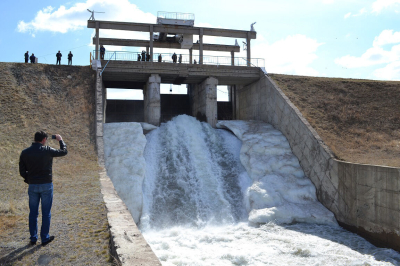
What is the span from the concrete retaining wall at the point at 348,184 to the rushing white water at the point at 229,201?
429 mm

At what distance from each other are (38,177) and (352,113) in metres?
16.7

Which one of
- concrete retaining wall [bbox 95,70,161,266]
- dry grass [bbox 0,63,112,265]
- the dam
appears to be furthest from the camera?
the dam

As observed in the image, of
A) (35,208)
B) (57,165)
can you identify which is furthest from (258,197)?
(35,208)

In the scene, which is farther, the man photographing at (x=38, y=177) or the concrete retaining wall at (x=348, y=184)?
the concrete retaining wall at (x=348, y=184)

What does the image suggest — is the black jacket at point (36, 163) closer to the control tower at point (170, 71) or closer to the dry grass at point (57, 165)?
the dry grass at point (57, 165)

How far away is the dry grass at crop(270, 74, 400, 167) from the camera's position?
45.5 ft

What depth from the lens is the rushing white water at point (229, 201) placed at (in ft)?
31.9

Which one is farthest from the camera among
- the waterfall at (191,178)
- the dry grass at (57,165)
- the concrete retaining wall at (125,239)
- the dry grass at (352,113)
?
the dry grass at (352,113)

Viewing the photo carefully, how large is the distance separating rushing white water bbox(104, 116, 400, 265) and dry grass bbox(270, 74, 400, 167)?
85.2 inches

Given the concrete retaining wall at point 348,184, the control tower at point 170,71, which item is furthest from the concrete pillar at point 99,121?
the concrete retaining wall at point 348,184

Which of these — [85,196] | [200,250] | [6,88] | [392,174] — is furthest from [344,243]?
[6,88]

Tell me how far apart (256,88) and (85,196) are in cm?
1703

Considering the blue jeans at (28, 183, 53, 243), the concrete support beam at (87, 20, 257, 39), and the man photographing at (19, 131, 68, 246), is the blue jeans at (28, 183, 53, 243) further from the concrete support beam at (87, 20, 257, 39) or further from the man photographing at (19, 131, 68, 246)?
the concrete support beam at (87, 20, 257, 39)

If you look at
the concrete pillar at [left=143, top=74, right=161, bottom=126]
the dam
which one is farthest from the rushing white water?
the concrete pillar at [left=143, top=74, right=161, bottom=126]
